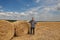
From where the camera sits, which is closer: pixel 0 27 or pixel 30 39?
pixel 0 27

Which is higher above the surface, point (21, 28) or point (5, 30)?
point (5, 30)

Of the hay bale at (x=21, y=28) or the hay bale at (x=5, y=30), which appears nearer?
the hay bale at (x=5, y=30)

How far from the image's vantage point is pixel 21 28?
11039mm

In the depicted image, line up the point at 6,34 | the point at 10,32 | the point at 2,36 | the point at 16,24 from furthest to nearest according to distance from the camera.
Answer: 1. the point at 16,24
2. the point at 10,32
3. the point at 6,34
4. the point at 2,36

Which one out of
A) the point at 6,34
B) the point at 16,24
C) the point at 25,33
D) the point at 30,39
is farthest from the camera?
the point at 25,33

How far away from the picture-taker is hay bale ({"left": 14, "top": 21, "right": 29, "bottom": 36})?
34.8 feet

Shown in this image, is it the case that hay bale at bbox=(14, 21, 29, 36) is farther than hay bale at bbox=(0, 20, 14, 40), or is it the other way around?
hay bale at bbox=(14, 21, 29, 36)

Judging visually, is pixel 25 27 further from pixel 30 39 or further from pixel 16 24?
pixel 30 39

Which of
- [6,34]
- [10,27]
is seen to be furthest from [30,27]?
[6,34]

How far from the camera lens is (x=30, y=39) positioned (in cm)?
964

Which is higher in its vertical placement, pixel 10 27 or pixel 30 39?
pixel 10 27

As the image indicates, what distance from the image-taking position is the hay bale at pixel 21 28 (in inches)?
417

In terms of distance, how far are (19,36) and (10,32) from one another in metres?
2.05

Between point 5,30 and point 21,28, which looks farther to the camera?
point 21,28
